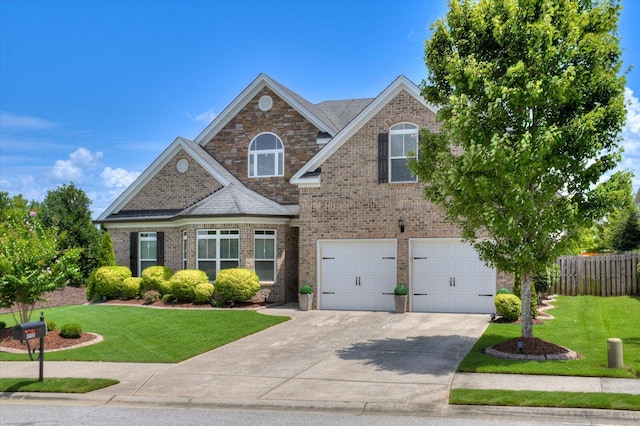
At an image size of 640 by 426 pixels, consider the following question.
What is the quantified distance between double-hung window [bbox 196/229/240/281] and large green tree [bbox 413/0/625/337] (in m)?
11.3

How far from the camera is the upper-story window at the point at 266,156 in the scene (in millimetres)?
25516

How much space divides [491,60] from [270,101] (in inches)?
540

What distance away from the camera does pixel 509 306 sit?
1727 cm

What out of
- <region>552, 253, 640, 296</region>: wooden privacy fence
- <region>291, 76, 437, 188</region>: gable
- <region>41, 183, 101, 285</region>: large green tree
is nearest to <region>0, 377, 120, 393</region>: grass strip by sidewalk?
<region>291, 76, 437, 188</region>: gable

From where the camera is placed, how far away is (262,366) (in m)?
13.0

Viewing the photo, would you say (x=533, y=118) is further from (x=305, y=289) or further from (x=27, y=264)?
(x=27, y=264)

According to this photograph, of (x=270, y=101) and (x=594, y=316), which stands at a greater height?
(x=270, y=101)

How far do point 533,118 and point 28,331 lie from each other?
10717 millimetres

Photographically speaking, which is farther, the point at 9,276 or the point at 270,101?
the point at 270,101

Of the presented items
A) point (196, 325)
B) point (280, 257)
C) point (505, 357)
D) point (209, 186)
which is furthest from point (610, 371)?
point (209, 186)

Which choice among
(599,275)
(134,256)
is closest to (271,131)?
(134,256)

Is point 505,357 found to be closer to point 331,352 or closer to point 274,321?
point 331,352

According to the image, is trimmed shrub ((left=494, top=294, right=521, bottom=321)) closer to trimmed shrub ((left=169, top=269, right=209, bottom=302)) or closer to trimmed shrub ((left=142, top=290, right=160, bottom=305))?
trimmed shrub ((left=169, top=269, right=209, bottom=302))

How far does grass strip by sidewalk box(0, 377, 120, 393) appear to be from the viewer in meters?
11.4
